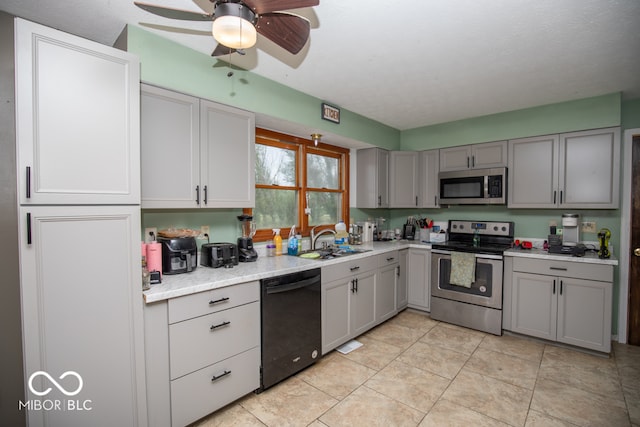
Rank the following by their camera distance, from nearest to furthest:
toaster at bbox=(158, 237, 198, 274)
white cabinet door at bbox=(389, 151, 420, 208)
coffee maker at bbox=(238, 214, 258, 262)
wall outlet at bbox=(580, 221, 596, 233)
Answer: toaster at bbox=(158, 237, 198, 274), coffee maker at bbox=(238, 214, 258, 262), wall outlet at bbox=(580, 221, 596, 233), white cabinet door at bbox=(389, 151, 420, 208)

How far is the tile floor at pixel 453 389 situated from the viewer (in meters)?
1.91

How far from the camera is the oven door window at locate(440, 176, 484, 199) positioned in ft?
11.7

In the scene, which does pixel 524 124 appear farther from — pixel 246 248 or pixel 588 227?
pixel 246 248

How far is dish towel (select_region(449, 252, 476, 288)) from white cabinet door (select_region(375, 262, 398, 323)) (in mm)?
642

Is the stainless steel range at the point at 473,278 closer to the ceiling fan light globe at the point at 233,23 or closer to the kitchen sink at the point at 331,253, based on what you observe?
the kitchen sink at the point at 331,253

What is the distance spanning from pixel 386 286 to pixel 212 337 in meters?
A: 2.11

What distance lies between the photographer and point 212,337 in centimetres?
186

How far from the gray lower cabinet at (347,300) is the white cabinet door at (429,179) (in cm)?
138

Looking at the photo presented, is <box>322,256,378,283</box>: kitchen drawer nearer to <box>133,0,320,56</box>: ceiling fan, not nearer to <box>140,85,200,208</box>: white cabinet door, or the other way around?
<box>140,85,200,208</box>: white cabinet door

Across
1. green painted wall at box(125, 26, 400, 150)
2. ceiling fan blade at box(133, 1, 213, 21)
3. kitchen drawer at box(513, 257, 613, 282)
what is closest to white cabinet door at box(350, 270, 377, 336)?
kitchen drawer at box(513, 257, 613, 282)

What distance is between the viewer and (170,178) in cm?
199

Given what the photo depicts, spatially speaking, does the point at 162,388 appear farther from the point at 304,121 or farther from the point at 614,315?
the point at 614,315

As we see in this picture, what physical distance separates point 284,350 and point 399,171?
2.89 meters

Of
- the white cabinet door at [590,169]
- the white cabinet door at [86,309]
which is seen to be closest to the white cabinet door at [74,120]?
the white cabinet door at [86,309]
